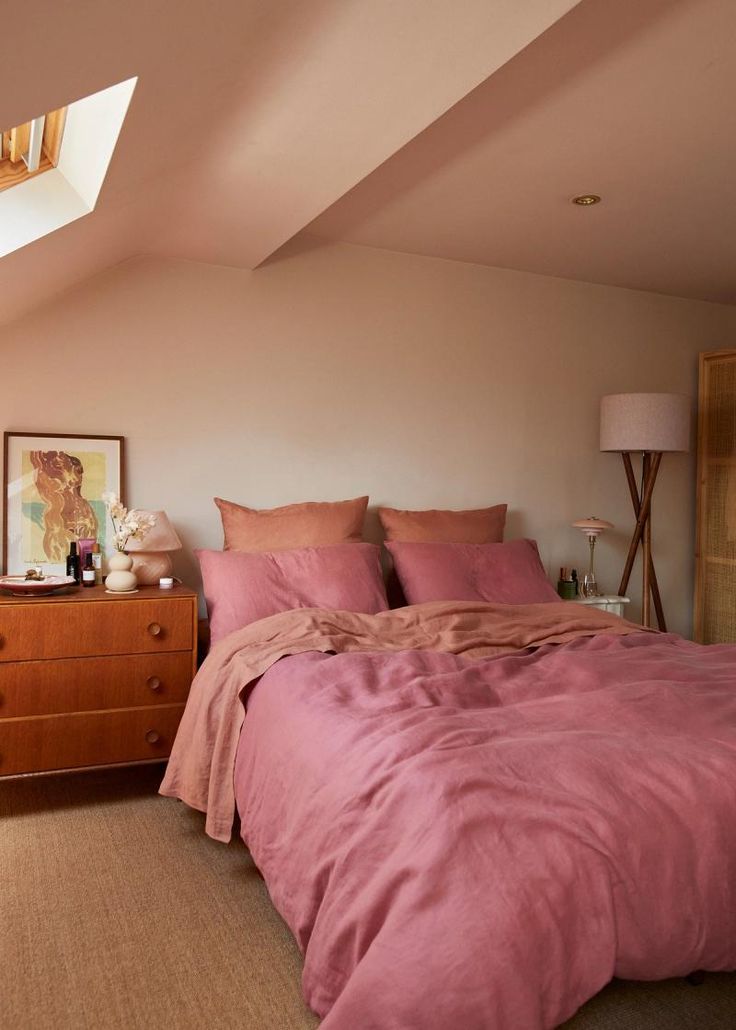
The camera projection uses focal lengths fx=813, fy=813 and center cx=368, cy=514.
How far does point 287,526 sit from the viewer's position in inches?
144

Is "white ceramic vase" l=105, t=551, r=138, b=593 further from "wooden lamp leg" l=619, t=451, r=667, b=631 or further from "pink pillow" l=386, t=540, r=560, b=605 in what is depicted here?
"wooden lamp leg" l=619, t=451, r=667, b=631

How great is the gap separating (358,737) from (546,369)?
3.12 meters

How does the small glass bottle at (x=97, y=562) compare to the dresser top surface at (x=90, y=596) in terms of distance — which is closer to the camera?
the dresser top surface at (x=90, y=596)

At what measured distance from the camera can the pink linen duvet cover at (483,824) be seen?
139 centimetres

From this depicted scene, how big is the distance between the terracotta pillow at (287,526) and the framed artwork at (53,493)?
1.68 feet

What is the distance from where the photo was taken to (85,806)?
3.01m

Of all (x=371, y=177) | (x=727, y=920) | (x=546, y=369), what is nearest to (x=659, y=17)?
(x=371, y=177)

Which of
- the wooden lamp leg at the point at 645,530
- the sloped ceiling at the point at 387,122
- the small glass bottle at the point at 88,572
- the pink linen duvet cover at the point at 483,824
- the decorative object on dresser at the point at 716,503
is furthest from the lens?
the decorative object on dresser at the point at 716,503

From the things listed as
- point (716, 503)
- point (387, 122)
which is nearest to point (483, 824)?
point (387, 122)

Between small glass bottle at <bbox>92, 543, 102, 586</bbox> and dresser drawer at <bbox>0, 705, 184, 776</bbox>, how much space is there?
613 mm

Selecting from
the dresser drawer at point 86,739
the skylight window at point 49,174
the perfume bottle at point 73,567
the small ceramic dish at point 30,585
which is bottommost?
the dresser drawer at point 86,739

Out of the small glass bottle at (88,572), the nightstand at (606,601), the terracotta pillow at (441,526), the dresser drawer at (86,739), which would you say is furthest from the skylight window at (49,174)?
the nightstand at (606,601)

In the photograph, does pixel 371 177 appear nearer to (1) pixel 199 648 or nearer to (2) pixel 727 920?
(1) pixel 199 648

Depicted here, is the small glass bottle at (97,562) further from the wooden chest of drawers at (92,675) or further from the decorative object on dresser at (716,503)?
the decorative object on dresser at (716,503)
